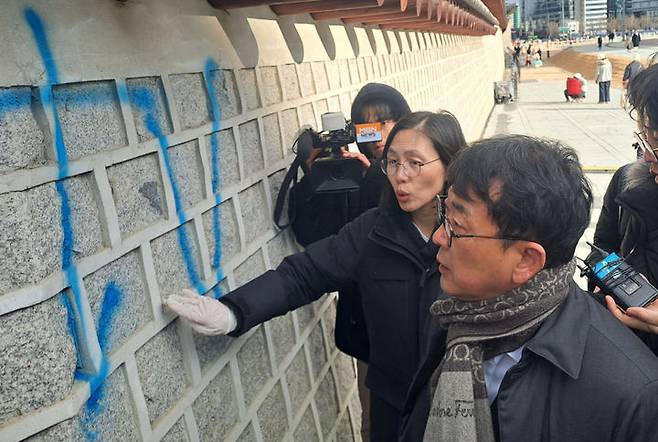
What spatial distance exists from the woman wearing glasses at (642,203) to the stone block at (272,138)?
4.26 feet

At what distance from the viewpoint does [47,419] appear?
1.19 metres

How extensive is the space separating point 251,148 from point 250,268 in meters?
0.45

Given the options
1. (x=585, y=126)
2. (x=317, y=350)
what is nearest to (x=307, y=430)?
(x=317, y=350)

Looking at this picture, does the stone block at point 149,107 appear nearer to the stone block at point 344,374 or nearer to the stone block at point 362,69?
the stone block at point 344,374

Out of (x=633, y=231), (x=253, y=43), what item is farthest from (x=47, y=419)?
(x=633, y=231)

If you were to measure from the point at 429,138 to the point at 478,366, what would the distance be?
943mm

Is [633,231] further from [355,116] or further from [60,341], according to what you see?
[60,341]

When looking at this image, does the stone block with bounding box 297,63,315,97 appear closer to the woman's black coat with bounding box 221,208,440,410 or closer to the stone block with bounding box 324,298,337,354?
the woman's black coat with bounding box 221,208,440,410

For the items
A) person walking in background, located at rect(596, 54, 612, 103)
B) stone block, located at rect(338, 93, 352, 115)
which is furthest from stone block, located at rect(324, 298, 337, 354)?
person walking in background, located at rect(596, 54, 612, 103)

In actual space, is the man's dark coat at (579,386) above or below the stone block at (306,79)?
below

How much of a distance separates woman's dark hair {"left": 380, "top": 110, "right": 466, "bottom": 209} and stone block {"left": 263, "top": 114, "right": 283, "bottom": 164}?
54 centimetres

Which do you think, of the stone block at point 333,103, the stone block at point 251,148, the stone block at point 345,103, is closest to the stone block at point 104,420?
the stone block at point 251,148

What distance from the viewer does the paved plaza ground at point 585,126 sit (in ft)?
30.8

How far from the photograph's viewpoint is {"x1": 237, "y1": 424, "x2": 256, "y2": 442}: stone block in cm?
200
